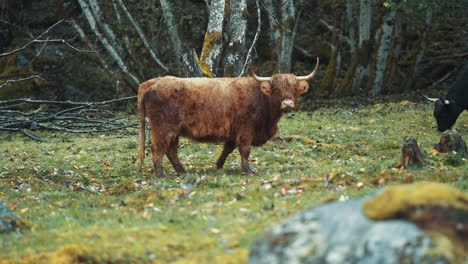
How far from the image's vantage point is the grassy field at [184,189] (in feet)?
27.5

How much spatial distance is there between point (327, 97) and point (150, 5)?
9349mm

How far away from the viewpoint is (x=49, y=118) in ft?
46.6

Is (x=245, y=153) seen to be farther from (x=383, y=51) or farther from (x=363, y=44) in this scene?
(x=363, y=44)

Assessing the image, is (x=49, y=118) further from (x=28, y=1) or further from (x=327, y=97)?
(x=28, y=1)

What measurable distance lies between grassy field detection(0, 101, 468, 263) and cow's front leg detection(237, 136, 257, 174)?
0.80ft

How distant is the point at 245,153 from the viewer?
14.6 meters

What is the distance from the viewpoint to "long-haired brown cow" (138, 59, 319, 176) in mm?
14398

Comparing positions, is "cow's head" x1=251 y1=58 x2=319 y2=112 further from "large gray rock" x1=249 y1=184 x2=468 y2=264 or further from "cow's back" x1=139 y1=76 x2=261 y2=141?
"large gray rock" x1=249 y1=184 x2=468 y2=264

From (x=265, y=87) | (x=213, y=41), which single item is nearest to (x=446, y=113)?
(x=213, y=41)

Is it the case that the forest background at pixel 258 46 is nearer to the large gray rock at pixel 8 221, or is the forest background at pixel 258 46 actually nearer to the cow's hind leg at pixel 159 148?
the cow's hind leg at pixel 159 148

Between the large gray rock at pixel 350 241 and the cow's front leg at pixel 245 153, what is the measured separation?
8227 mm

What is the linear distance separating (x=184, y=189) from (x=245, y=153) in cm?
256

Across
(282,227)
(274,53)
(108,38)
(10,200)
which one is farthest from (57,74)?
(282,227)

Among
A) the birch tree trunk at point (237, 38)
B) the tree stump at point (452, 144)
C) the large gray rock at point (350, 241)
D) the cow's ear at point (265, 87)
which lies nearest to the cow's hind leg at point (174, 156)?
the cow's ear at point (265, 87)
